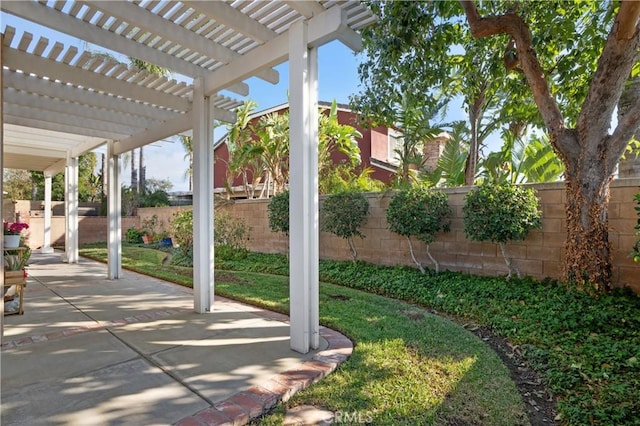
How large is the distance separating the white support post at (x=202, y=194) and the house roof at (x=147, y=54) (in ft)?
0.87

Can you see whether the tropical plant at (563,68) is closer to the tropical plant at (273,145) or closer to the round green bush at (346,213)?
the round green bush at (346,213)

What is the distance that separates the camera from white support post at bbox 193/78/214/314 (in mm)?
5000

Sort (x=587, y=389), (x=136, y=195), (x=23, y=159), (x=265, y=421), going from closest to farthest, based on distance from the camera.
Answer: (x=265, y=421), (x=587, y=389), (x=23, y=159), (x=136, y=195)

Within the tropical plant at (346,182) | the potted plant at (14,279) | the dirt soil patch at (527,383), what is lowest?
the dirt soil patch at (527,383)

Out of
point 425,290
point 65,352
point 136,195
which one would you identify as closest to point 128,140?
point 65,352

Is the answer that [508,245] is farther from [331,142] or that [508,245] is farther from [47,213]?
[47,213]

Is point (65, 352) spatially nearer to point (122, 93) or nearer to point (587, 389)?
point (122, 93)

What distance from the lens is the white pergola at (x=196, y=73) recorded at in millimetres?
3553

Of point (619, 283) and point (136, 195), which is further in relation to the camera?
point (136, 195)

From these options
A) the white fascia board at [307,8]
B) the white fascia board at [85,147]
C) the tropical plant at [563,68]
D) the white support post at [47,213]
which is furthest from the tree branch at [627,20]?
the white support post at [47,213]

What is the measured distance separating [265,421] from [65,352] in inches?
100

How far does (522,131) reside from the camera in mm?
8844

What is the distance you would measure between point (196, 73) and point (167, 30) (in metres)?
1.02

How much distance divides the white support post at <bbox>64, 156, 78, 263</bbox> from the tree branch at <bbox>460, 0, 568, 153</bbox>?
34.6 feet
